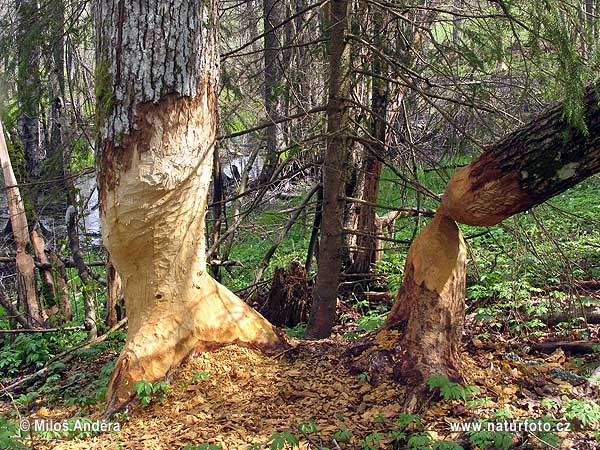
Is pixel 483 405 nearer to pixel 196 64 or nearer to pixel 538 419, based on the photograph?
pixel 538 419

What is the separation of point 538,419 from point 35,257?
18.7 ft

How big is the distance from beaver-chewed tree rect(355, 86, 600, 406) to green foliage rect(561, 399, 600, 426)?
0.70 meters

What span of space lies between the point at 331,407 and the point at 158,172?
6.48ft

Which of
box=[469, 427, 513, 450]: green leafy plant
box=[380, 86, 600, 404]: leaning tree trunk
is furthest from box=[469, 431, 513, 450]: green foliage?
box=[380, 86, 600, 404]: leaning tree trunk

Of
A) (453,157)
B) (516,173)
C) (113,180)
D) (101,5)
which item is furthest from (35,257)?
(516,173)

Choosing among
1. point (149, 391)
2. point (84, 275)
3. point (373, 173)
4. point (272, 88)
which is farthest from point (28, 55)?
point (373, 173)

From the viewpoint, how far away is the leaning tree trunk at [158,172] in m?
3.52

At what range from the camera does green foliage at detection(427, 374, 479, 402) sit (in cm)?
339

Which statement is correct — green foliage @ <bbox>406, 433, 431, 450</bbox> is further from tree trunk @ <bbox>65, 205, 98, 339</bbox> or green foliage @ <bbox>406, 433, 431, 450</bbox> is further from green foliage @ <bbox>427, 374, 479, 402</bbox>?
tree trunk @ <bbox>65, 205, 98, 339</bbox>

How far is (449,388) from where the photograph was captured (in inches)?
135

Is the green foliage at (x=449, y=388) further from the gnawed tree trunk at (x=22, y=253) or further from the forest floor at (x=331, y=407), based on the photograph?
the gnawed tree trunk at (x=22, y=253)

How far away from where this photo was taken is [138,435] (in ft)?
11.5

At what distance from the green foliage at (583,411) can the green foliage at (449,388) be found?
541 millimetres

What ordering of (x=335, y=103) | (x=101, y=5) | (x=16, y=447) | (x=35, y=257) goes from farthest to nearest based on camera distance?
1. (x=35, y=257)
2. (x=335, y=103)
3. (x=101, y=5)
4. (x=16, y=447)
